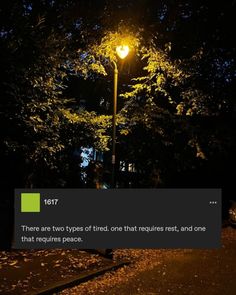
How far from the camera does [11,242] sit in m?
12.9

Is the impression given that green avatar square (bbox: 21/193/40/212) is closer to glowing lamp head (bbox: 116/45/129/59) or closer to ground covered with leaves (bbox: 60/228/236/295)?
ground covered with leaves (bbox: 60/228/236/295)

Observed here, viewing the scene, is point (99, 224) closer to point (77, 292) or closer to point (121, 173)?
point (77, 292)

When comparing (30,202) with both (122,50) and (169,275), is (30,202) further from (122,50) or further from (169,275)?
(122,50)

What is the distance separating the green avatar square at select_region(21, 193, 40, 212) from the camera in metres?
10.1

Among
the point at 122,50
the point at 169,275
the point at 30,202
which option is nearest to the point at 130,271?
the point at 169,275

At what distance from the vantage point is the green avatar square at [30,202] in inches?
396

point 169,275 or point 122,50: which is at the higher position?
point 122,50

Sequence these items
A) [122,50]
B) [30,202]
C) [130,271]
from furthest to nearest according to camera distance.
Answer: [122,50] < [130,271] < [30,202]

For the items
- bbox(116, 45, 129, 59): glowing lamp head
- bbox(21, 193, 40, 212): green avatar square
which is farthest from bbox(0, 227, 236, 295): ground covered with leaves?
bbox(116, 45, 129, 59): glowing lamp head

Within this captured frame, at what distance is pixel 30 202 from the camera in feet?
33.7

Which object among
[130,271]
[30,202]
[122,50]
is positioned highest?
[122,50]

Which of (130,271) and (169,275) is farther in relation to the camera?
(130,271)

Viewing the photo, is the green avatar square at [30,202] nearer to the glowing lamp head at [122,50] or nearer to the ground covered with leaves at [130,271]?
the ground covered with leaves at [130,271]

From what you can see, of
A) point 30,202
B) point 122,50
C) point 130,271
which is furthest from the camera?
point 122,50
